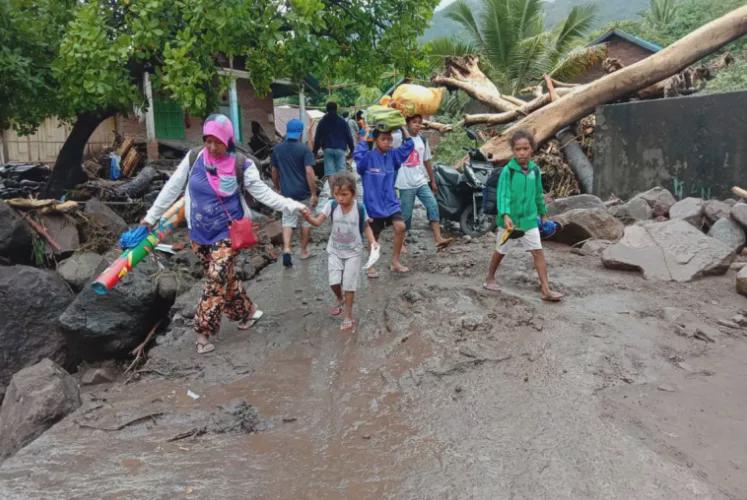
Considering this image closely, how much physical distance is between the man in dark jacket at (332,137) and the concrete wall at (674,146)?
3.80 meters

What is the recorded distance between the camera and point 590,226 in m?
6.73

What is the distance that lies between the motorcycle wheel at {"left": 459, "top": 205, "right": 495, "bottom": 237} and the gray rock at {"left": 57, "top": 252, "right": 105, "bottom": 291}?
15.3 feet

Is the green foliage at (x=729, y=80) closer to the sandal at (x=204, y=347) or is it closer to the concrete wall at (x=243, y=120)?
the sandal at (x=204, y=347)

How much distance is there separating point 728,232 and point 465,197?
320 cm

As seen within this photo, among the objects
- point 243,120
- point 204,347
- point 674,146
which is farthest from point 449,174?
point 243,120

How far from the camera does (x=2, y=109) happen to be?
7180 mm

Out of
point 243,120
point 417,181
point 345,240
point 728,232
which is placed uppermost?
point 243,120

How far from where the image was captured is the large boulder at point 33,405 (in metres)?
3.60

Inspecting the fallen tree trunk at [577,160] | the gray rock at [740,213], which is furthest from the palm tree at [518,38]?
the gray rock at [740,213]

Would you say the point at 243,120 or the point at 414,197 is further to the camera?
the point at 243,120

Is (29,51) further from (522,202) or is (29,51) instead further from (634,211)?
(634,211)

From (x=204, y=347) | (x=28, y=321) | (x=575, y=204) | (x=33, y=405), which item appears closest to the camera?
(x=33, y=405)

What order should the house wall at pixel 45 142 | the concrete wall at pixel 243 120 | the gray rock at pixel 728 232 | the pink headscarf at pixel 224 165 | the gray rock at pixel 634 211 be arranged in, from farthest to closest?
→ the concrete wall at pixel 243 120 < the house wall at pixel 45 142 < the gray rock at pixel 634 211 < the gray rock at pixel 728 232 < the pink headscarf at pixel 224 165

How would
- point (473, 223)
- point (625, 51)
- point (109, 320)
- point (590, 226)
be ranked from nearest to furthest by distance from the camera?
point (109, 320) → point (590, 226) → point (473, 223) → point (625, 51)
